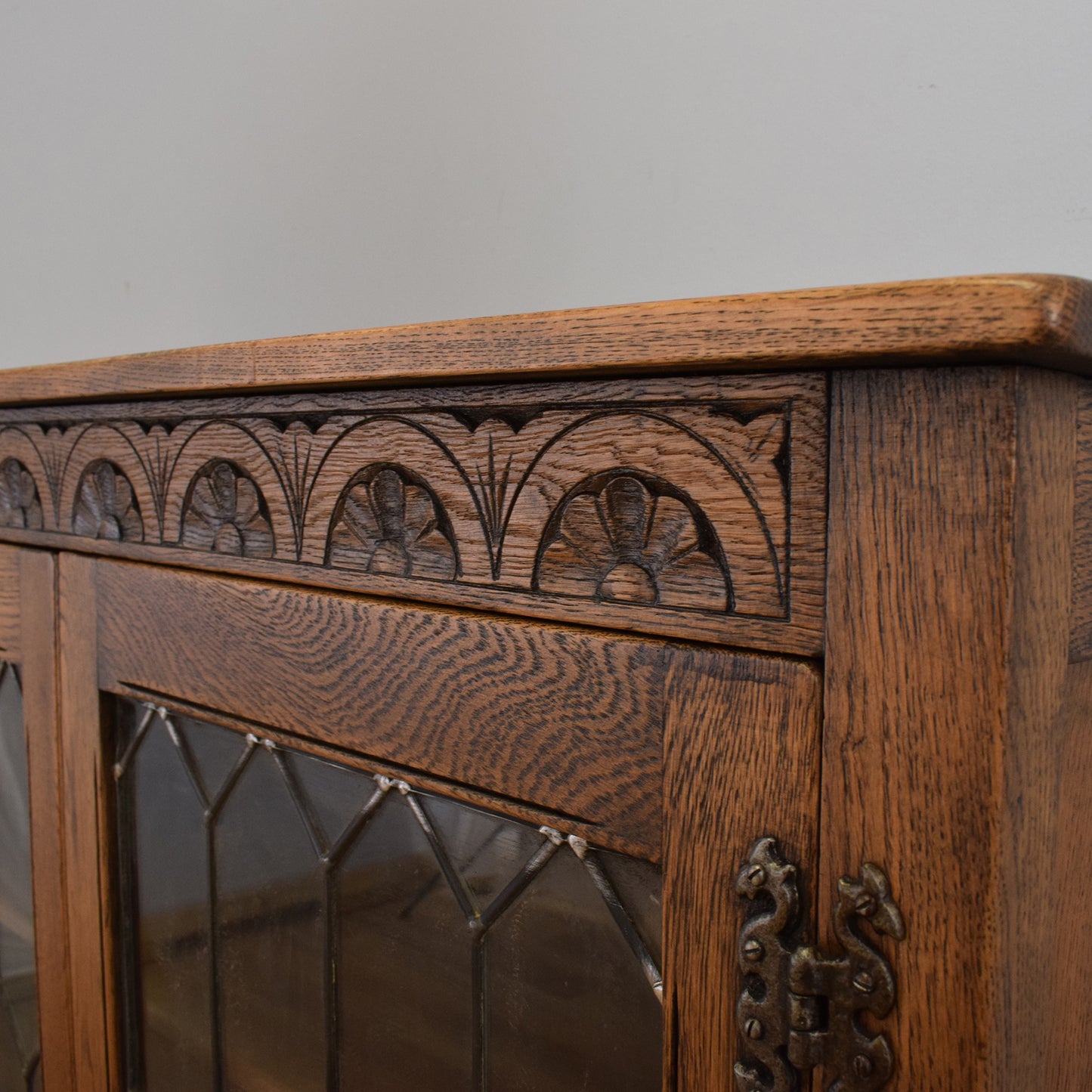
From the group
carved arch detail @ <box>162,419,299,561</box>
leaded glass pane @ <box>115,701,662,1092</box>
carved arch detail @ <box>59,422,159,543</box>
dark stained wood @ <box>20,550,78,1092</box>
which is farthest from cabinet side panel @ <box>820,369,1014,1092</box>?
dark stained wood @ <box>20,550,78,1092</box>

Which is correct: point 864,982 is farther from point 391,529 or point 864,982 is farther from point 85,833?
point 85,833

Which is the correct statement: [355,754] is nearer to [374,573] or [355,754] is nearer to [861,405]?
[374,573]

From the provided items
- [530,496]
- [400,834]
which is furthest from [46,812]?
[530,496]

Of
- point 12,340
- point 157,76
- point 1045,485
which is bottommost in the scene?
point 1045,485

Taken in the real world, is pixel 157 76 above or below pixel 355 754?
above

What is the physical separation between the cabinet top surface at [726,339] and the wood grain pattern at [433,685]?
112 millimetres

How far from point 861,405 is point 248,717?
0.40 m

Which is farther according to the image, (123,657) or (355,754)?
(123,657)

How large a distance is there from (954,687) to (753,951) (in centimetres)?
12

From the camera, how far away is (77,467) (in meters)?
0.71

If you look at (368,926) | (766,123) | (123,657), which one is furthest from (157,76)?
(368,926)

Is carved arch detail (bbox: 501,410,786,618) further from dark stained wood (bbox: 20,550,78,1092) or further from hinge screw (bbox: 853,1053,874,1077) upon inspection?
dark stained wood (bbox: 20,550,78,1092)

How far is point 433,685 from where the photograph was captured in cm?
46

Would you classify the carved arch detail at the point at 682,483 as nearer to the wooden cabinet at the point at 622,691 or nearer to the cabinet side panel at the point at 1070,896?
the wooden cabinet at the point at 622,691
